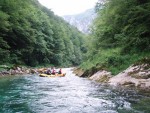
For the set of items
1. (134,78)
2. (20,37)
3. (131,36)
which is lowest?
(134,78)

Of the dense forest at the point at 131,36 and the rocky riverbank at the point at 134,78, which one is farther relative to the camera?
the dense forest at the point at 131,36

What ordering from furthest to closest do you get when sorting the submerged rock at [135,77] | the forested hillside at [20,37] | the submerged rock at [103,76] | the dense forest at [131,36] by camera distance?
the forested hillside at [20,37] → the submerged rock at [103,76] → the dense forest at [131,36] → the submerged rock at [135,77]

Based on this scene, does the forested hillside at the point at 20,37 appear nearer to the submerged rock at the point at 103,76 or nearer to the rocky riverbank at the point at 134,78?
the submerged rock at the point at 103,76

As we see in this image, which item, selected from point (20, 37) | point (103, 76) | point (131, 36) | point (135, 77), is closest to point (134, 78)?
point (135, 77)

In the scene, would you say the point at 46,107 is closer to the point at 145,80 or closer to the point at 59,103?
the point at 59,103

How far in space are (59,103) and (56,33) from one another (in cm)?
6772

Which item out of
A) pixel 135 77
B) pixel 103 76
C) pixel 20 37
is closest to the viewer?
pixel 135 77

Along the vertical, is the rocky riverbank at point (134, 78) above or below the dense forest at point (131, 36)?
below

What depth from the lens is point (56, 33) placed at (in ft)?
261

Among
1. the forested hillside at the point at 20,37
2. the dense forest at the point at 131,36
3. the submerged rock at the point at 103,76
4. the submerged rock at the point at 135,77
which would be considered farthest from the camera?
the forested hillside at the point at 20,37

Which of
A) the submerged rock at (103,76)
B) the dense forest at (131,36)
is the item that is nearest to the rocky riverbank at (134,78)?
the submerged rock at (103,76)

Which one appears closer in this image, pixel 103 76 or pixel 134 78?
pixel 134 78

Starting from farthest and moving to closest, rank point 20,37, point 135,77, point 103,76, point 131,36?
point 20,37 < point 103,76 < point 131,36 < point 135,77

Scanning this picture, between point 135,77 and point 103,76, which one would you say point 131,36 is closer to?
Answer: point 103,76
